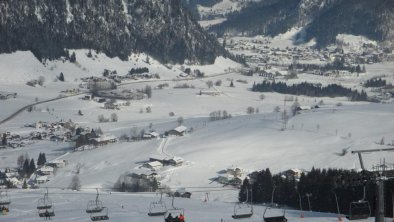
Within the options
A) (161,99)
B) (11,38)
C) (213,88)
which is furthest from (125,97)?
(11,38)

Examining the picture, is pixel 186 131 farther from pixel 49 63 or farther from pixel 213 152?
pixel 49 63

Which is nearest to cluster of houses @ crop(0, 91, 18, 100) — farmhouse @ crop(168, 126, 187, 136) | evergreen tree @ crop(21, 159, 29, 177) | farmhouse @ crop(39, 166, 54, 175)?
farmhouse @ crop(168, 126, 187, 136)

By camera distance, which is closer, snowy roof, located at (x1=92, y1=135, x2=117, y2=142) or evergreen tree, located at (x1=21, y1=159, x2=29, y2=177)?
evergreen tree, located at (x1=21, y1=159, x2=29, y2=177)

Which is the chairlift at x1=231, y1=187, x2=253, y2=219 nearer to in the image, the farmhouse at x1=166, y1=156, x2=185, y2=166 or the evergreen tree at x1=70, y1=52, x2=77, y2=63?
the farmhouse at x1=166, y1=156, x2=185, y2=166

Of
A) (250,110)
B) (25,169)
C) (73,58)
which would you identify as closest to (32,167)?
(25,169)

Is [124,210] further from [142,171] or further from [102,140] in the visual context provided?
[102,140]

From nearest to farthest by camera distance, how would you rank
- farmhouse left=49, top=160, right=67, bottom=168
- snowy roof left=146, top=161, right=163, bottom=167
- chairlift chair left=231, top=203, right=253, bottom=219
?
chairlift chair left=231, top=203, right=253, bottom=219 → snowy roof left=146, top=161, right=163, bottom=167 → farmhouse left=49, top=160, right=67, bottom=168

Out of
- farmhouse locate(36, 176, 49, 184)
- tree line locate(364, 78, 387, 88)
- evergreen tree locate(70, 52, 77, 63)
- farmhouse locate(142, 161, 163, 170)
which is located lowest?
farmhouse locate(36, 176, 49, 184)
